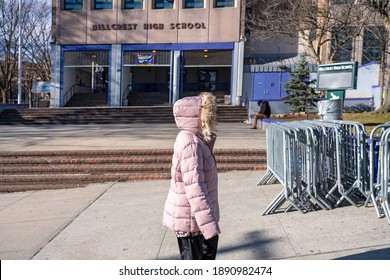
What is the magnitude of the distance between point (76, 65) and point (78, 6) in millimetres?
4622

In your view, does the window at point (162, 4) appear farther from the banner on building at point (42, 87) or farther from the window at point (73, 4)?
the banner on building at point (42, 87)

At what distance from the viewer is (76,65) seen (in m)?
29.6

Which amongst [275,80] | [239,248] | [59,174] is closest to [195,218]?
[239,248]

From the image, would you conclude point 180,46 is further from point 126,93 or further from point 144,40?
point 126,93

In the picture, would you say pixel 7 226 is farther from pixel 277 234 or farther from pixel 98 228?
pixel 277 234

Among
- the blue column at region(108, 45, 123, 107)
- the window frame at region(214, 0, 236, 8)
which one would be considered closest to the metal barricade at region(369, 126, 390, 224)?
the window frame at region(214, 0, 236, 8)

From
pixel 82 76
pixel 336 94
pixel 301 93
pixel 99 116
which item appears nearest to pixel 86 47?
pixel 82 76

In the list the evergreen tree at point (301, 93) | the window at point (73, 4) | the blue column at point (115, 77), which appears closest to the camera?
the evergreen tree at point (301, 93)

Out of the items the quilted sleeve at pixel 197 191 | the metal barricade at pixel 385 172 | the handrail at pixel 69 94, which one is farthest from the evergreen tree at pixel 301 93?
the handrail at pixel 69 94

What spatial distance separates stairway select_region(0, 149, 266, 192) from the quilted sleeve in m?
5.56

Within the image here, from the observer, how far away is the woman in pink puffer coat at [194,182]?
8.17 feet

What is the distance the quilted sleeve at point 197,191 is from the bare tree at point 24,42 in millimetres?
36322

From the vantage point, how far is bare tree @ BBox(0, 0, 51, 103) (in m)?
33.7

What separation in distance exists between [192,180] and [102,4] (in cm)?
2904
